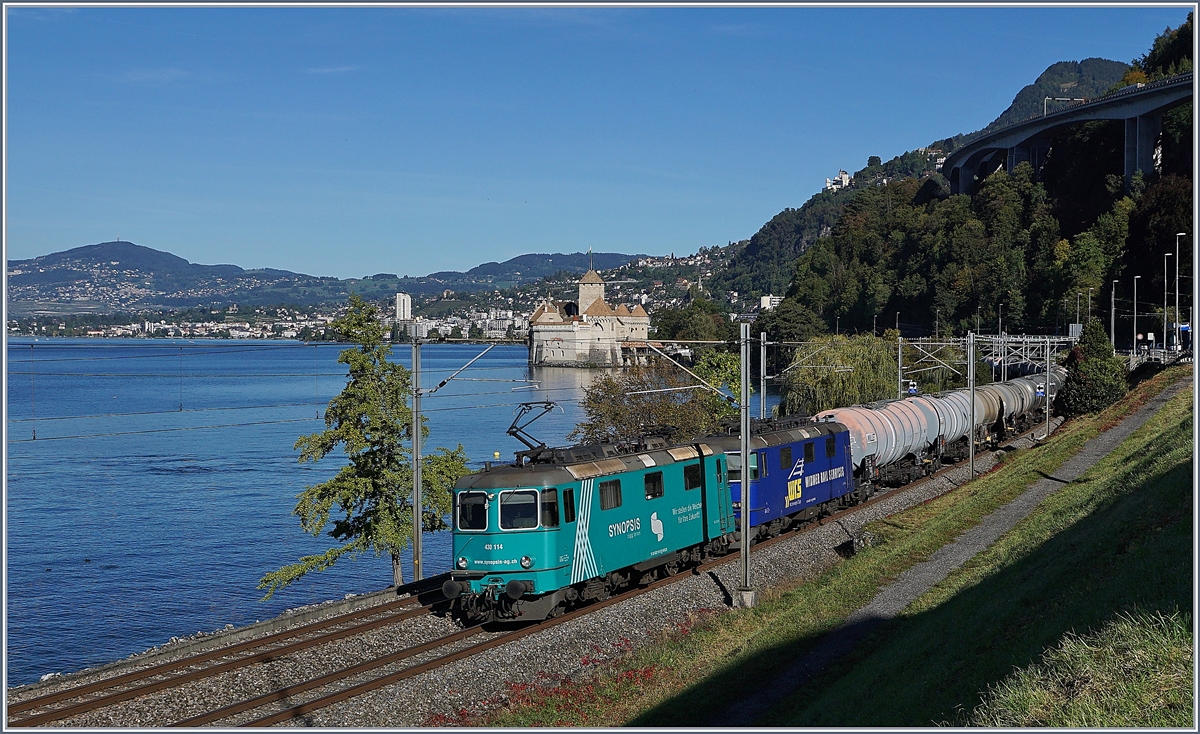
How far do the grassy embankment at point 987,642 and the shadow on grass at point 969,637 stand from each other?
0.15 feet

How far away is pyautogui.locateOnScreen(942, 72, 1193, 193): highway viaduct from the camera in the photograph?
11300 centimetres

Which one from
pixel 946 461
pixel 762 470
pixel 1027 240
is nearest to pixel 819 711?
pixel 762 470

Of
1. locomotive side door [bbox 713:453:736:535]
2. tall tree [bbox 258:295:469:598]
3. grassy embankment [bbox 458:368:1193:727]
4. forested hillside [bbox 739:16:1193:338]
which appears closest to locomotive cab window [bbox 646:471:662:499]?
locomotive side door [bbox 713:453:736:535]

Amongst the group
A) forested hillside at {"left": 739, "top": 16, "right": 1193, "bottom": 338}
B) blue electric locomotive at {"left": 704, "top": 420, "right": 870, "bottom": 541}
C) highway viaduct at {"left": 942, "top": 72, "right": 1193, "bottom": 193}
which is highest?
highway viaduct at {"left": 942, "top": 72, "right": 1193, "bottom": 193}

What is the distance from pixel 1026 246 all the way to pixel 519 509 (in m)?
128

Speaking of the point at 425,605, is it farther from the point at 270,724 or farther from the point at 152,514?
the point at 152,514

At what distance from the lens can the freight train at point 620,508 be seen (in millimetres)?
20578

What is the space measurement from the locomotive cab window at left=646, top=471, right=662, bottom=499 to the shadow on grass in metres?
4.87

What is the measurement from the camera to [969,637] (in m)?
16.2

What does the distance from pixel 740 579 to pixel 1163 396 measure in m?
38.9

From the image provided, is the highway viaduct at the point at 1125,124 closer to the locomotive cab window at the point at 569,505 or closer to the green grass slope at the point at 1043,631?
the green grass slope at the point at 1043,631

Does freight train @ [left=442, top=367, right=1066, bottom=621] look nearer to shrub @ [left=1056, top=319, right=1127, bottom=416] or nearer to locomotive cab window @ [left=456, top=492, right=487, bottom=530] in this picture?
locomotive cab window @ [left=456, top=492, right=487, bottom=530]

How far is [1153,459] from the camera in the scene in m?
27.3

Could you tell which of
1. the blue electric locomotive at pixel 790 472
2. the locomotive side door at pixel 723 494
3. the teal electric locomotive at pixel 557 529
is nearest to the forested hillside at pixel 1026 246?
the blue electric locomotive at pixel 790 472
